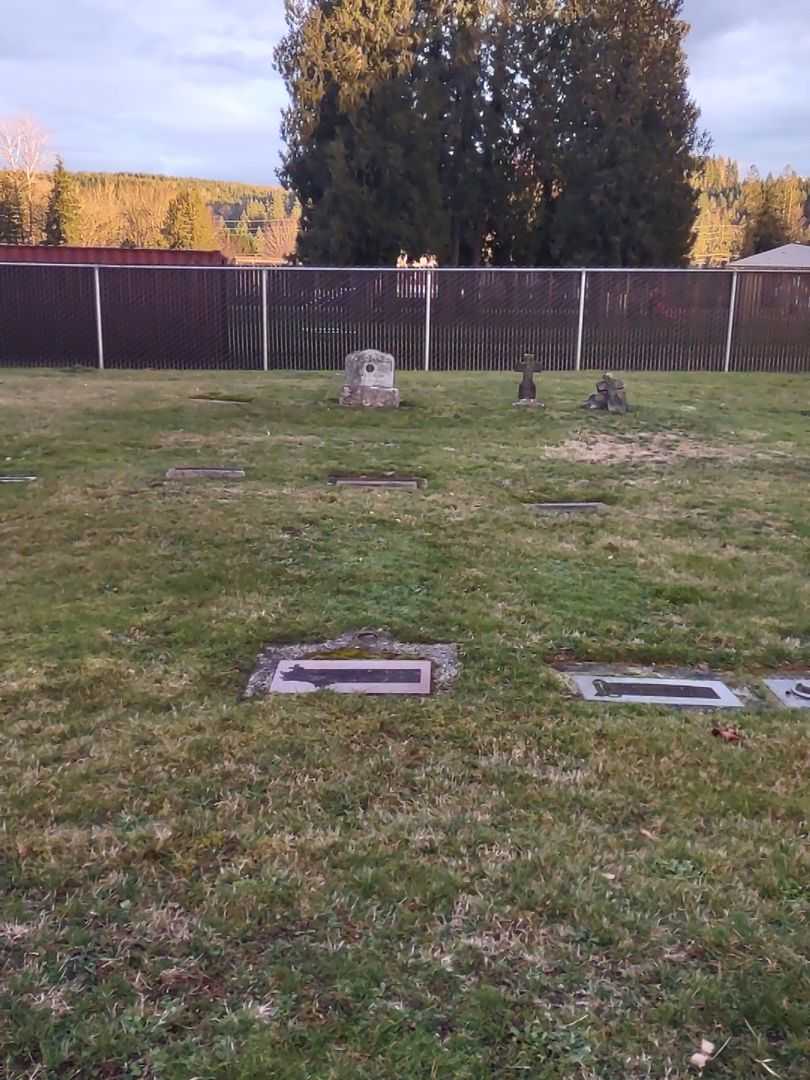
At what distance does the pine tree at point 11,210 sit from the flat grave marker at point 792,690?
53.1m

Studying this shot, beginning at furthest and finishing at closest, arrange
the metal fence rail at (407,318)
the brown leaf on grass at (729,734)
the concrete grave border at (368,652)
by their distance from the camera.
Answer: the metal fence rail at (407,318) → the concrete grave border at (368,652) → the brown leaf on grass at (729,734)

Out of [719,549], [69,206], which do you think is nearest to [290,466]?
[719,549]

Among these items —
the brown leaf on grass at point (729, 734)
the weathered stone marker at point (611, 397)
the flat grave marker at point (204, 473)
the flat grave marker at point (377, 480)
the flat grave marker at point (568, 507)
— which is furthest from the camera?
the weathered stone marker at point (611, 397)

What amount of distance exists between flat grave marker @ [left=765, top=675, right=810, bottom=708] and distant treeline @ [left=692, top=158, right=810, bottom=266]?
82.6 ft

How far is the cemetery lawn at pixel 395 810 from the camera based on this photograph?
198 cm

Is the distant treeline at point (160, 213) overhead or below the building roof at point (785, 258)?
overhead

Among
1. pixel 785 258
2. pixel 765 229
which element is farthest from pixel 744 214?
pixel 785 258

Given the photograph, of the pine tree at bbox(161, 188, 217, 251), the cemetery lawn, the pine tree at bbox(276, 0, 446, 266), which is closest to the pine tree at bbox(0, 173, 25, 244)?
the pine tree at bbox(161, 188, 217, 251)

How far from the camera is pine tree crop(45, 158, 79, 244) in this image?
156 ft

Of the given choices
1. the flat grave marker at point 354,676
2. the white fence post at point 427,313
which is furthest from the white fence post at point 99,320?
the flat grave marker at point 354,676

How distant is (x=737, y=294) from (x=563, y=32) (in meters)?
12.1

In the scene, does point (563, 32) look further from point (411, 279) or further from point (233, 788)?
point (233, 788)

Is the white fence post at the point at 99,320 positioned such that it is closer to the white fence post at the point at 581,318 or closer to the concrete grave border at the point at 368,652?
the white fence post at the point at 581,318

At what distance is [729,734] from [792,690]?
603mm
